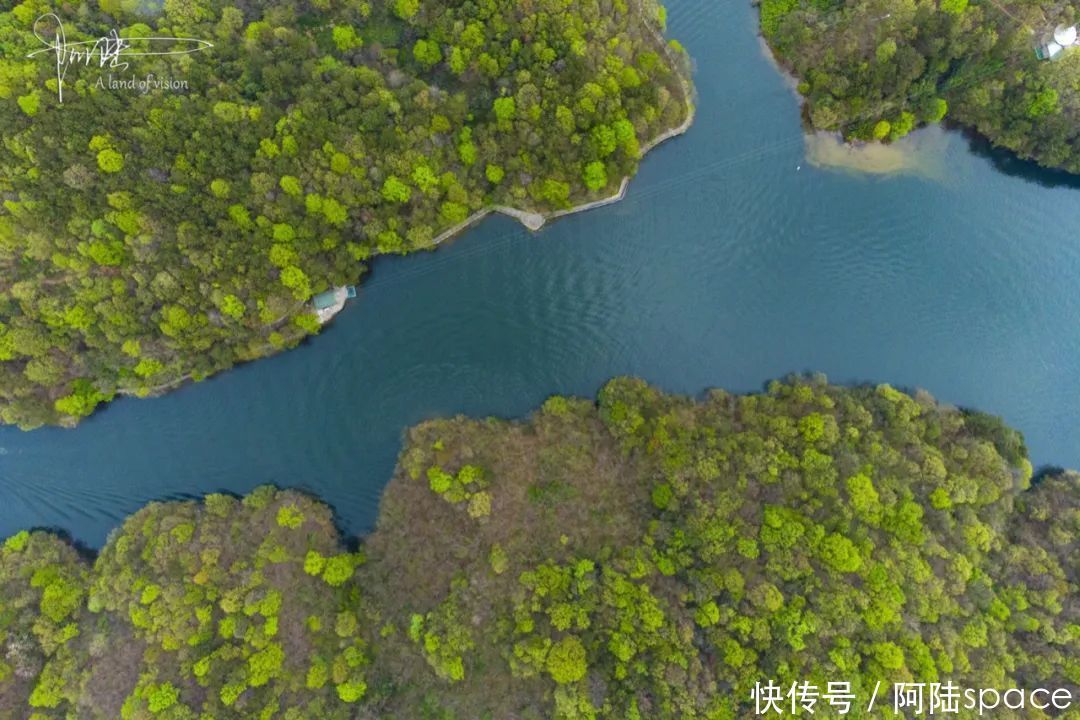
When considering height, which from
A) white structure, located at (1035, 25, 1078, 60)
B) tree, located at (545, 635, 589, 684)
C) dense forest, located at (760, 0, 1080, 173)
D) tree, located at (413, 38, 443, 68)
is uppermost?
white structure, located at (1035, 25, 1078, 60)

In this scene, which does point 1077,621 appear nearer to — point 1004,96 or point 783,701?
point 783,701

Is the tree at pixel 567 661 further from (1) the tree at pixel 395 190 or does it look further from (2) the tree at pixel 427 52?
(2) the tree at pixel 427 52

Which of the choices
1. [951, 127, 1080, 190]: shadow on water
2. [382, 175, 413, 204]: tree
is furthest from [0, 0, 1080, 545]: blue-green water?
[382, 175, 413, 204]: tree

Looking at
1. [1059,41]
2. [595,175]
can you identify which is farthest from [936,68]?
[595,175]

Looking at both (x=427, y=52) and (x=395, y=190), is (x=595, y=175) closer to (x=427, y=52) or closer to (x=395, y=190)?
(x=395, y=190)

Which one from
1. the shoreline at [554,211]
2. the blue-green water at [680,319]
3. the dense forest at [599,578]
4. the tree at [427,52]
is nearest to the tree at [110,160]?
the shoreline at [554,211]

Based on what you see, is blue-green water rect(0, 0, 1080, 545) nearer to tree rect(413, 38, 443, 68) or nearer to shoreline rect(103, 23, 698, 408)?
shoreline rect(103, 23, 698, 408)
